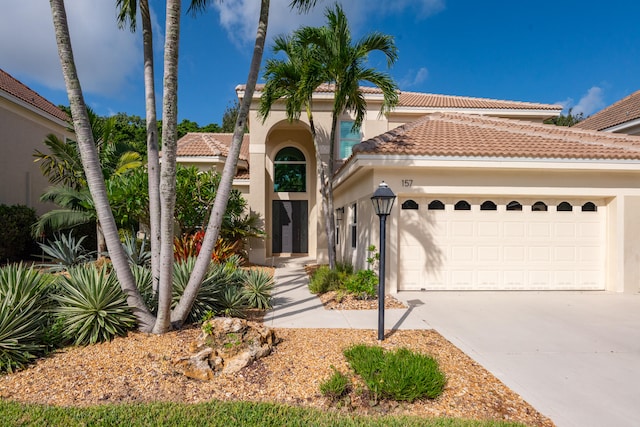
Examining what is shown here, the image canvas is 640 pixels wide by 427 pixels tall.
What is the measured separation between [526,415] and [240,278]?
604cm

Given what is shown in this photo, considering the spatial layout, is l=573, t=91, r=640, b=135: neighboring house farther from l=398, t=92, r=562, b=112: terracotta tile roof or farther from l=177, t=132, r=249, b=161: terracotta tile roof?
l=177, t=132, r=249, b=161: terracotta tile roof

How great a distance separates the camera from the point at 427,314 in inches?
289

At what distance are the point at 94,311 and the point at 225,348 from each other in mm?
2101

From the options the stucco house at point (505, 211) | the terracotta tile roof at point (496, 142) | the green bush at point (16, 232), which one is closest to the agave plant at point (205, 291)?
the stucco house at point (505, 211)

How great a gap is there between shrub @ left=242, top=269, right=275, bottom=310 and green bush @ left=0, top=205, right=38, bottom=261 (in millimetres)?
11517

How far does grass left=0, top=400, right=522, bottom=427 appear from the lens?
3432mm

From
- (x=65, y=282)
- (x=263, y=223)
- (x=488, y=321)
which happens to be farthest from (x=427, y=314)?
(x=263, y=223)

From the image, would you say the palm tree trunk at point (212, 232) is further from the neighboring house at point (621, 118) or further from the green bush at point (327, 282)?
the neighboring house at point (621, 118)

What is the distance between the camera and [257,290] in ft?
25.3

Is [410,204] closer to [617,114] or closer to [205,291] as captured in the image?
[205,291]

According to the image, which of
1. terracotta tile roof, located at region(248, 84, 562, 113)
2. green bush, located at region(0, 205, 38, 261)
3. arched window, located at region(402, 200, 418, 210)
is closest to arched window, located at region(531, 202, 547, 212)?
arched window, located at region(402, 200, 418, 210)

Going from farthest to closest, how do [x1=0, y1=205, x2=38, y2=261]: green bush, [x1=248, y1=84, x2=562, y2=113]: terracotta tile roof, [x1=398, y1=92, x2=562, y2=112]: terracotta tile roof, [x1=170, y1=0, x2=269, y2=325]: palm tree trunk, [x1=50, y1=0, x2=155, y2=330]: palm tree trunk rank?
[x1=398, y1=92, x2=562, y2=112]: terracotta tile roof → [x1=248, y1=84, x2=562, y2=113]: terracotta tile roof → [x1=0, y1=205, x2=38, y2=261]: green bush → [x1=170, y1=0, x2=269, y2=325]: palm tree trunk → [x1=50, y1=0, x2=155, y2=330]: palm tree trunk

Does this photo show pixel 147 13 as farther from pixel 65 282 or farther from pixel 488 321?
pixel 488 321

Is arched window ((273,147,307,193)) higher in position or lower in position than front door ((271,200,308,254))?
higher
